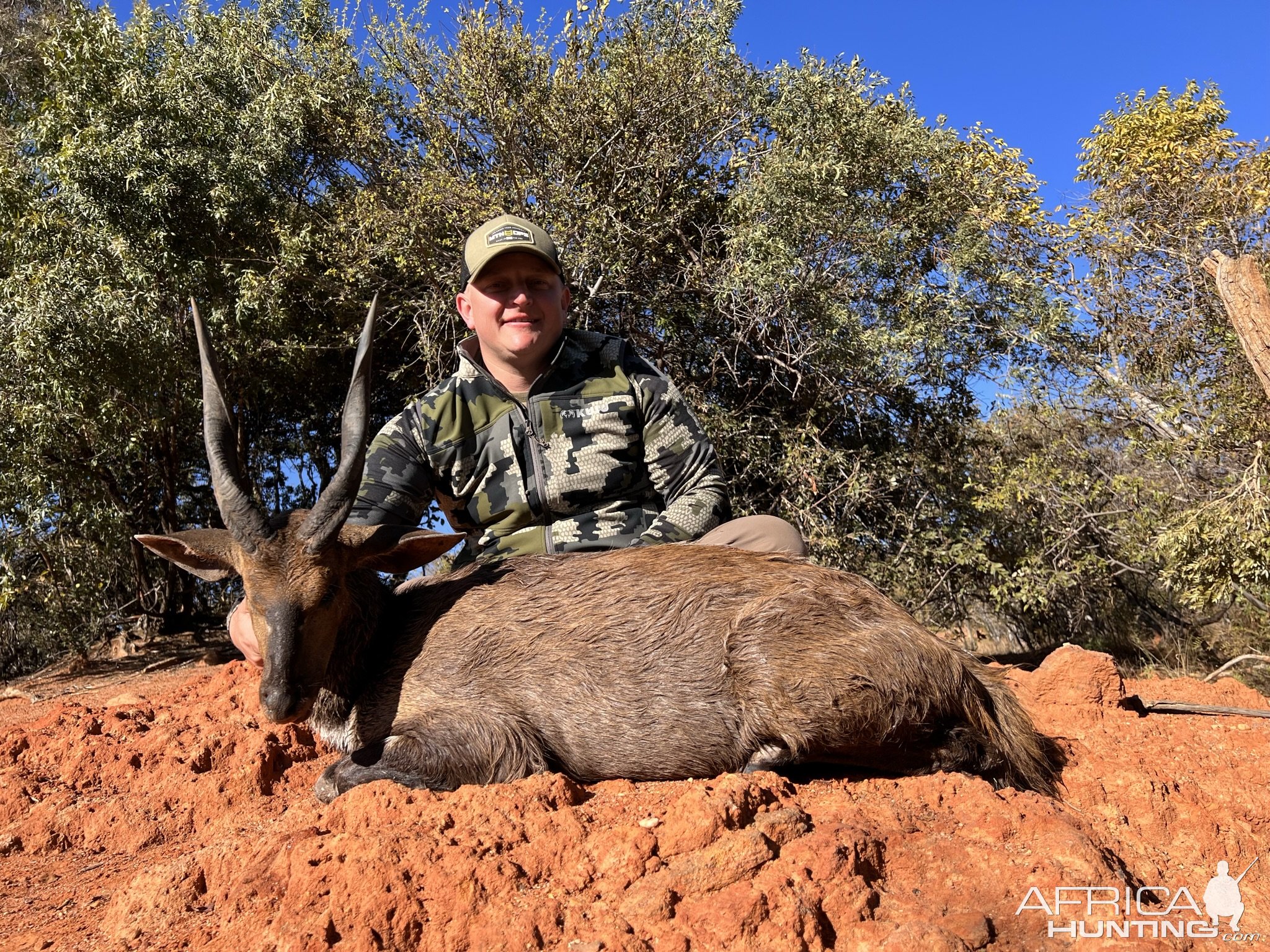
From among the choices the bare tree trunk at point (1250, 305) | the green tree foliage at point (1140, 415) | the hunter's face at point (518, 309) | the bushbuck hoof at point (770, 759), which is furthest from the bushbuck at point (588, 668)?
the green tree foliage at point (1140, 415)

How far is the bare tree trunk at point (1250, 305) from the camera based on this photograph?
20.4 ft

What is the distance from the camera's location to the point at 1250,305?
625cm

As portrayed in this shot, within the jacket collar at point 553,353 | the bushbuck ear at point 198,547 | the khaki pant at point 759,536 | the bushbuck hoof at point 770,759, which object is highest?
the jacket collar at point 553,353

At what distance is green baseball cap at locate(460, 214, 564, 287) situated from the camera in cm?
508

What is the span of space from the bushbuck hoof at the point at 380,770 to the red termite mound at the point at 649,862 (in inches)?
6.6

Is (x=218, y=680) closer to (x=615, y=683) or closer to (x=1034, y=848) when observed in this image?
(x=615, y=683)

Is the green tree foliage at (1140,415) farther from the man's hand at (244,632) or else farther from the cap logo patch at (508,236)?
the man's hand at (244,632)

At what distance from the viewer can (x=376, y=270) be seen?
31.0ft

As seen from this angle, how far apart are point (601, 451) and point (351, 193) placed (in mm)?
6762

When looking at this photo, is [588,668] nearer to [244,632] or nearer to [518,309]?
[244,632]
